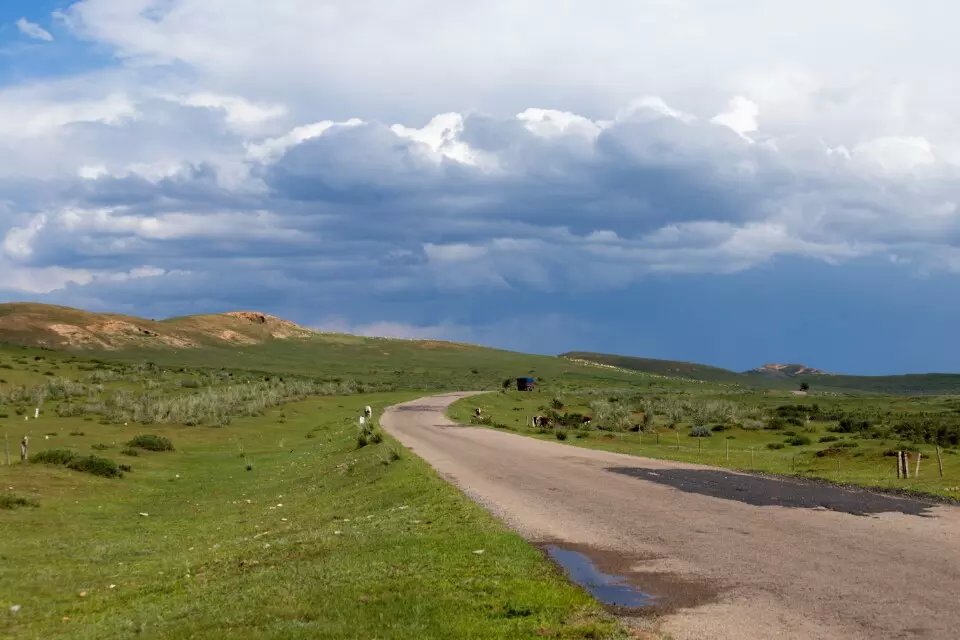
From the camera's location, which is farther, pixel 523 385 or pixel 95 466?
pixel 523 385

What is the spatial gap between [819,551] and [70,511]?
23.1m

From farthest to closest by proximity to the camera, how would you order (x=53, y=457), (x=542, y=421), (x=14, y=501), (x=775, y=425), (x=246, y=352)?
(x=246, y=352), (x=542, y=421), (x=775, y=425), (x=53, y=457), (x=14, y=501)

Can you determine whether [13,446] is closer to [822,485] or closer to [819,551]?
[822,485]

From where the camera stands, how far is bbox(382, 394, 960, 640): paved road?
1063 cm

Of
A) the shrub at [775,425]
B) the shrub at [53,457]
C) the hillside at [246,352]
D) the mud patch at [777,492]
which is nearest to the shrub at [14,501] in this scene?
the shrub at [53,457]

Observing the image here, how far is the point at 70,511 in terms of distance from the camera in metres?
27.8

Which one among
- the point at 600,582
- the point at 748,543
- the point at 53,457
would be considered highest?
the point at 748,543

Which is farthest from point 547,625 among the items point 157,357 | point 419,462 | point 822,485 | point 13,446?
point 157,357

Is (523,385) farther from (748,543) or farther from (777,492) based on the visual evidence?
(748,543)

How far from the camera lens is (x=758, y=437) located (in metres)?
52.5

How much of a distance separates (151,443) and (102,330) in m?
121

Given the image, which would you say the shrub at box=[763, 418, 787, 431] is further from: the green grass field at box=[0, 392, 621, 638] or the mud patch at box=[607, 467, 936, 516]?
the mud patch at box=[607, 467, 936, 516]

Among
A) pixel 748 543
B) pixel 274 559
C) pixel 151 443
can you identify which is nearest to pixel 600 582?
pixel 748 543

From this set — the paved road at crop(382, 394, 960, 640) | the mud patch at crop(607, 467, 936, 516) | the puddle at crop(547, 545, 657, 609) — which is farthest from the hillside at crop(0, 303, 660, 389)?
the puddle at crop(547, 545, 657, 609)
